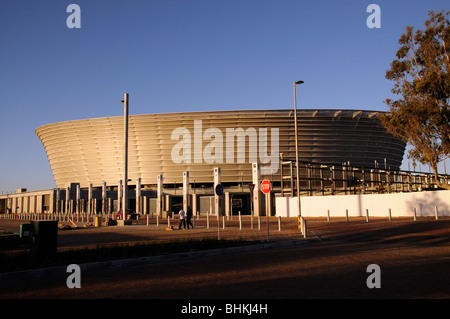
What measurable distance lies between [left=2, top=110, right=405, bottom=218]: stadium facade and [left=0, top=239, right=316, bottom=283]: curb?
52470 millimetres

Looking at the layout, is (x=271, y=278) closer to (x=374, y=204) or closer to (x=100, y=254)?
(x=100, y=254)

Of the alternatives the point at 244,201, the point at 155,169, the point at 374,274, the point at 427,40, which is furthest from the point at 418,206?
the point at 155,169

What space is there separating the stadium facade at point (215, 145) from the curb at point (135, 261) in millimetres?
52470

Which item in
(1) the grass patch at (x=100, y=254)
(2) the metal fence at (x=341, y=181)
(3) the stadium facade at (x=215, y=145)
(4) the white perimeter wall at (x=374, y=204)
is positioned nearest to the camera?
(1) the grass patch at (x=100, y=254)

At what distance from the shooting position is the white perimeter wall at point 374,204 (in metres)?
28.0

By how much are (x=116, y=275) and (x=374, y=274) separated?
5.49 meters

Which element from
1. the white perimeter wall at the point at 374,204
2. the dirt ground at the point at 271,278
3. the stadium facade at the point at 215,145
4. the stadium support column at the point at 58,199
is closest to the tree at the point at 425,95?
the white perimeter wall at the point at 374,204

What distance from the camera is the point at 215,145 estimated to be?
236 ft

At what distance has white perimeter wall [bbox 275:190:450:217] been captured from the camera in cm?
2795

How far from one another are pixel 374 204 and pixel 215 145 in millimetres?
43139

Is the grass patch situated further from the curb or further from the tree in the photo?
the tree


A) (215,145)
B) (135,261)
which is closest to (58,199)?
(215,145)

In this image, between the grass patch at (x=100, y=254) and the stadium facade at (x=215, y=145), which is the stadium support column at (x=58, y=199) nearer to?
the stadium facade at (x=215, y=145)
